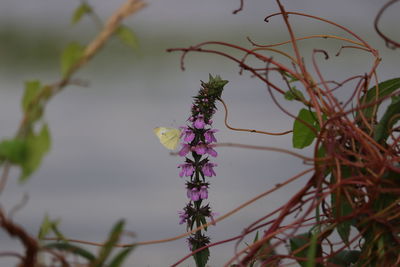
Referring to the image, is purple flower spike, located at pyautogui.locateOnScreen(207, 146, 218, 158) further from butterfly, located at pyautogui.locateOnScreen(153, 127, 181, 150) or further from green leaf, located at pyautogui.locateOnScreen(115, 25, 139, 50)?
green leaf, located at pyautogui.locateOnScreen(115, 25, 139, 50)

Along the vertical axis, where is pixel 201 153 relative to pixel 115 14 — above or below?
above

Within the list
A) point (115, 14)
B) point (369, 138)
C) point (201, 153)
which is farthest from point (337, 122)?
point (115, 14)

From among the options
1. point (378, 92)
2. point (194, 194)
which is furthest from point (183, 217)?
point (378, 92)

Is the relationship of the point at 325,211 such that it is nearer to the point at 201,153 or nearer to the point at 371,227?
the point at 371,227

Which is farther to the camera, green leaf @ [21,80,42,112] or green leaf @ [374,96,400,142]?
green leaf @ [374,96,400,142]

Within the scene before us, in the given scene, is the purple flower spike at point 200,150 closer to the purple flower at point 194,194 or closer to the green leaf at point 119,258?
the purple flower at point 194,194

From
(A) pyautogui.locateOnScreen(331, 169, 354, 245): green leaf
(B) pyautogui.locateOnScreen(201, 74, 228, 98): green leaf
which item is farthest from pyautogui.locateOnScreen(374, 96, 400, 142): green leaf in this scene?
(B) pyautogui.locateOnScreen(201, 74, 228, 98): green leaf
